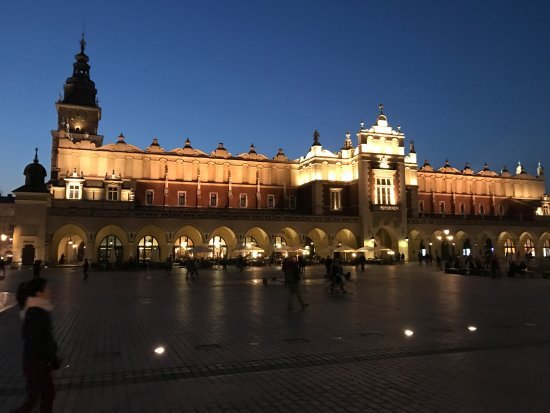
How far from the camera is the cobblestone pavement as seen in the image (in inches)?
247

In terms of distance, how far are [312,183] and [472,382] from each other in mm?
57043


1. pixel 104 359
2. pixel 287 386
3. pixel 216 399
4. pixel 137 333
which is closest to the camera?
pixel 216 399

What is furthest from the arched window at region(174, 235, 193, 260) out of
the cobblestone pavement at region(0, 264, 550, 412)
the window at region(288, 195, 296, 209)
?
the cobblestone pavement at region(0, 264, 550, 412)

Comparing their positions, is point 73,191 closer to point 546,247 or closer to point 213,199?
point 213,199

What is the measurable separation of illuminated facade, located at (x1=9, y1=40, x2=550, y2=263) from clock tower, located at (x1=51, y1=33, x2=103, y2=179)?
15cm

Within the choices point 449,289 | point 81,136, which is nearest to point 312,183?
point 81,136

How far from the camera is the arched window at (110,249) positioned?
5088cm

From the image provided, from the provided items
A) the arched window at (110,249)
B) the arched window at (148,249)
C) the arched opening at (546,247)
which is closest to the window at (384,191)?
the arched opening at (546,247)

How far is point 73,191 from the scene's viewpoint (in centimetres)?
5584

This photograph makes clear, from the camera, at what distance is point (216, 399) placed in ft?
20.7

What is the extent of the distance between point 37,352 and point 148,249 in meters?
49.3

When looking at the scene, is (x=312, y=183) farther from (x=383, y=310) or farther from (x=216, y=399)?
(x=216, y=399)

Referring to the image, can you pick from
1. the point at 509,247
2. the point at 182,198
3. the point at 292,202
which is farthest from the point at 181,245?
the point at 509,247

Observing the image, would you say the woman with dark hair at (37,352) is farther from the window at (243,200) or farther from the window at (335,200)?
the window at (243,200)
